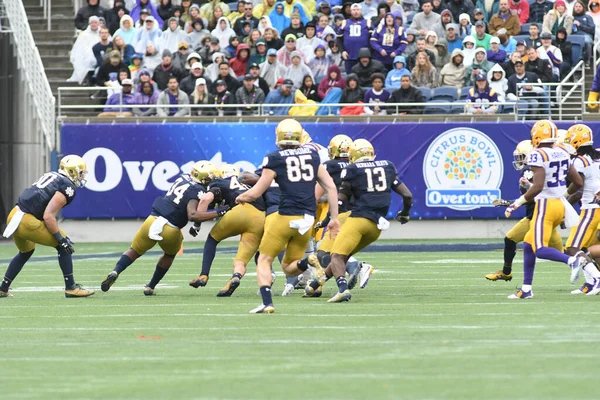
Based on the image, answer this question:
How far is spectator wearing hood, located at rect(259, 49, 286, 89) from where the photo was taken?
23.6 meters

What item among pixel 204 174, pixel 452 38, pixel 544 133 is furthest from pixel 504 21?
pixel 544 133

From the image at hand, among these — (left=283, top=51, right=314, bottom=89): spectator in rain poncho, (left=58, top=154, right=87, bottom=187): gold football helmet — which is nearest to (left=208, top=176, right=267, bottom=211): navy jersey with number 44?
(left=58, top=154, right=87, bottom=187): gold football helmet

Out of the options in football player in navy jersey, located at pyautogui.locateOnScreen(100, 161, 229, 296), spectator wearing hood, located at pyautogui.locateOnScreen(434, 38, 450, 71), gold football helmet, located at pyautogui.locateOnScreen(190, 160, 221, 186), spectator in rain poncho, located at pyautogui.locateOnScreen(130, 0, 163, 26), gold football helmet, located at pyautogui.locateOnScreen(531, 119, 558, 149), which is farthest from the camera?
spectator in rain poncho, located at pyautogui.locateOnScreen(130, 0, 163, 26)

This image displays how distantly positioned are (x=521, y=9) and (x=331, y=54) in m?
3.91

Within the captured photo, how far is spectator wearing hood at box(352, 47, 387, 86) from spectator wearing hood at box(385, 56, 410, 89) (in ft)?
0.83

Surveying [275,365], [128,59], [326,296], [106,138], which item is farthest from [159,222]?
[128,59]

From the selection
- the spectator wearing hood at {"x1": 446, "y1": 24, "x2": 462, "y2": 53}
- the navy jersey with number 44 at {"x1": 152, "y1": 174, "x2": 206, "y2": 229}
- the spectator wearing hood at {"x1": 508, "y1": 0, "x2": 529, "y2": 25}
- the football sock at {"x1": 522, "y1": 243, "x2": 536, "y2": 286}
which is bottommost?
the football sock at {"x1": 522, "y1": 243, "x2": 536, "y2": 286}

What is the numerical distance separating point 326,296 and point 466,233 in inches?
407

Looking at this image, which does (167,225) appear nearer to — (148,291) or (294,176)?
(148,291)

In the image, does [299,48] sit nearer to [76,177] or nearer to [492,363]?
[76,177]

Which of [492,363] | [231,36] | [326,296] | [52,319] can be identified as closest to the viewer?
[492,363]

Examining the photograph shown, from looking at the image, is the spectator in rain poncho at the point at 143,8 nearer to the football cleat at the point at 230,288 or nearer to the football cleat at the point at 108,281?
the football cleat at the point at 108,281

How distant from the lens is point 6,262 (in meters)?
18.6

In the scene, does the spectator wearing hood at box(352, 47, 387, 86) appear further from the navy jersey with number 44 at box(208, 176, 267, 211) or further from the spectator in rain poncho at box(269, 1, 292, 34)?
the navy jersey with number 44 at box(208, 176, 267, 211)
